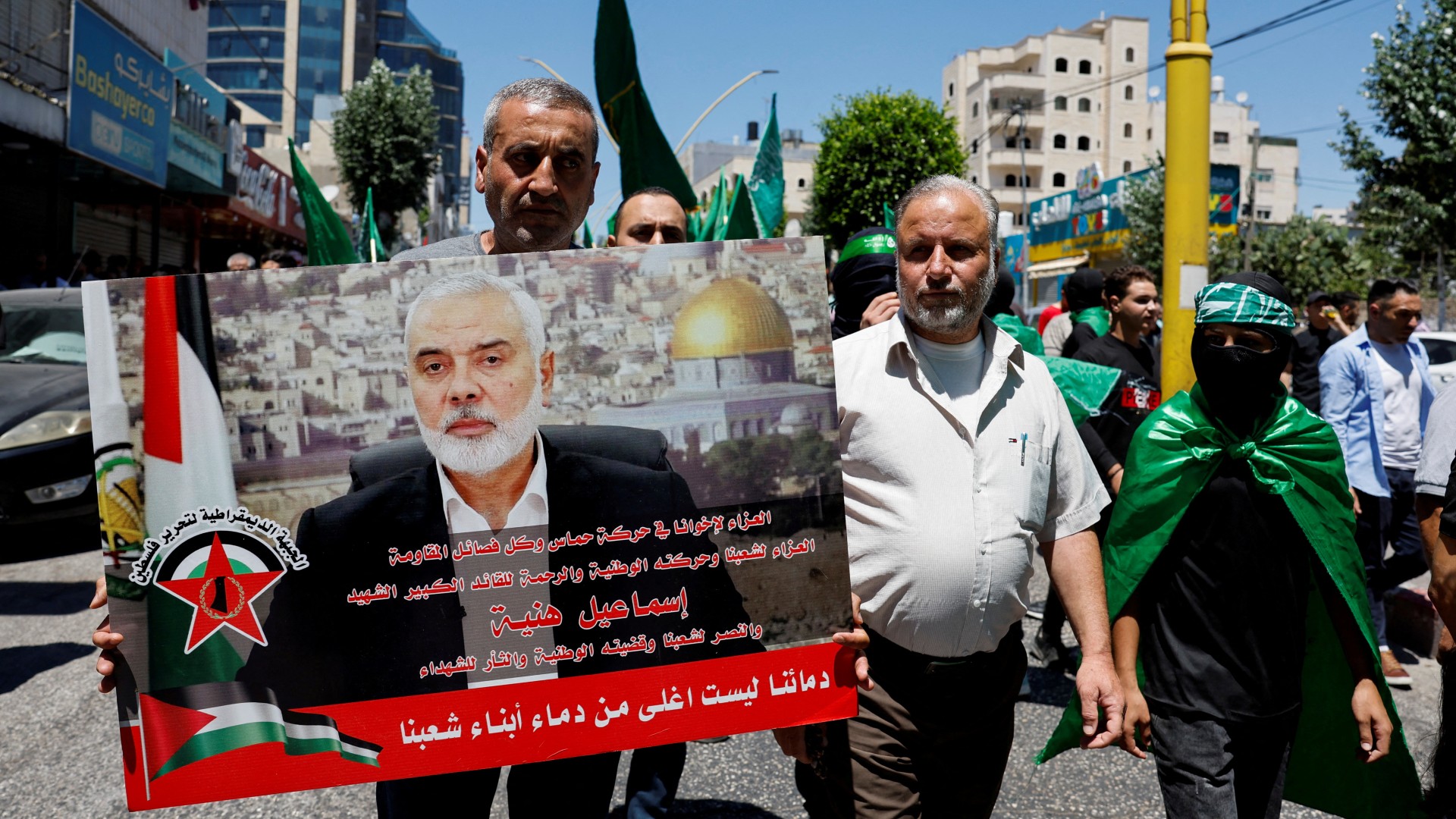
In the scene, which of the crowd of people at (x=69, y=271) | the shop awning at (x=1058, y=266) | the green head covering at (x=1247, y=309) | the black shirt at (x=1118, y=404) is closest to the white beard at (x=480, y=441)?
the green head covering at (x=1247, y=309)

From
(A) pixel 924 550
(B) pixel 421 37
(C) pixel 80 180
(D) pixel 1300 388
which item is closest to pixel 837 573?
(A) pixel 924 550

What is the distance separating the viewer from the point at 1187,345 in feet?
16.5

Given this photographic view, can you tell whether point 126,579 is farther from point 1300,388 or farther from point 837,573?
point 1300,388

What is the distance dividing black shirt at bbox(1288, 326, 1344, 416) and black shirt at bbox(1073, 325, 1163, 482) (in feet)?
8.70

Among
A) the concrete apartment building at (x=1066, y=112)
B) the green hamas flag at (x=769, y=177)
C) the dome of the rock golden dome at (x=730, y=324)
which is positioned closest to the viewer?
the dome of the rock golden dome at (x=730, y=324)

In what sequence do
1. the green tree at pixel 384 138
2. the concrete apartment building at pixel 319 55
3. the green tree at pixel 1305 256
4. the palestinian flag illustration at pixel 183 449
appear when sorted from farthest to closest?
1. the concrete apartment building at pixel 319 55
2. the green tree at pixel 384 138
3. the green tree at pixel 1305 256
4. the palestinian flag illustration at pixel 183 449

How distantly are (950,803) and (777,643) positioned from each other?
2.67ft

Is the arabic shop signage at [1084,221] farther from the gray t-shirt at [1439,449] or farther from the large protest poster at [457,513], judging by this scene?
the large protest poster at [457,513]

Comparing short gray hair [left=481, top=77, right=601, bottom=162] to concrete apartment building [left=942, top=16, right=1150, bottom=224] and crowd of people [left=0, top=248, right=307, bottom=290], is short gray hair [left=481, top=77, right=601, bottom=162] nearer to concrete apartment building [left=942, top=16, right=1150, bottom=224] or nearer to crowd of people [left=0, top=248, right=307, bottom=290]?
crowd of people [left=0, top=248, right=307, bottom=290]

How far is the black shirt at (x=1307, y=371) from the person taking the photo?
7.25m

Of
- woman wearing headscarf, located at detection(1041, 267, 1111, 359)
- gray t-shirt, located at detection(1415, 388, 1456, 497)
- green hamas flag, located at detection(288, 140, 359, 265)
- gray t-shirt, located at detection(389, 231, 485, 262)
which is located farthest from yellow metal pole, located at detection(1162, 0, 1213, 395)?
green hamas flag, located at detection(288, 140, 359, 265)

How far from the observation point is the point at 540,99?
2.24m

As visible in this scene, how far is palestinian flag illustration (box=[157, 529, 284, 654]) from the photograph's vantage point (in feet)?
6.05

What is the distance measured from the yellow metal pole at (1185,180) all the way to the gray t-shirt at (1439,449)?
177 cm
